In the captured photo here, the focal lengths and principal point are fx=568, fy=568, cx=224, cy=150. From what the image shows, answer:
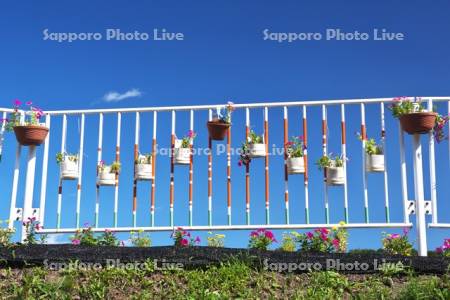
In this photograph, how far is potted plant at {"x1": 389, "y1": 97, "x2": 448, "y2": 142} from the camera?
7.07 meters

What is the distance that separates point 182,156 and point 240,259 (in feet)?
8.22

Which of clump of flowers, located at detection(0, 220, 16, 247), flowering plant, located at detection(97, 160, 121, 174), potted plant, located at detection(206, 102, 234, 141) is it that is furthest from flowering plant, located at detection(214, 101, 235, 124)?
clump of flowers, located at detection(0, 220, 16, 247)

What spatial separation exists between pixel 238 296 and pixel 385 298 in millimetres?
1207

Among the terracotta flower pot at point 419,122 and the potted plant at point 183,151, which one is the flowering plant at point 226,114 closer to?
the potted plant at point 183,151

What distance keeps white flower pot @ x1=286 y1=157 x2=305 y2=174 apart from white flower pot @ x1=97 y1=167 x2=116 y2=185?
233cm

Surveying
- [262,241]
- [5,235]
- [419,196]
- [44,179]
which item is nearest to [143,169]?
[44,179]

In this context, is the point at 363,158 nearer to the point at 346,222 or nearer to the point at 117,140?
the point at 346,222

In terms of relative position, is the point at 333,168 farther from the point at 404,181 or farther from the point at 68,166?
the point at 68,166

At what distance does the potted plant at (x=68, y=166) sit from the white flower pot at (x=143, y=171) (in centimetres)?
90

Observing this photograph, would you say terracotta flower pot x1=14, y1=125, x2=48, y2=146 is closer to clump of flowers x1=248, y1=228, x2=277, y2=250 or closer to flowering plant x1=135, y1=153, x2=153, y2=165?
flowering plant x1=135, y1=153, x2=153, y2=165

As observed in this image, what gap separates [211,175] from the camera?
7332mm

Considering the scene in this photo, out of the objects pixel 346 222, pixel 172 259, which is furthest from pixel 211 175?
pixel 172 259

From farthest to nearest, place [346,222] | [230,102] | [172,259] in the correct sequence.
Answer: [230,102]
[346,222]
[172,259]

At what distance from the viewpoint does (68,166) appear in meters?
7.59
